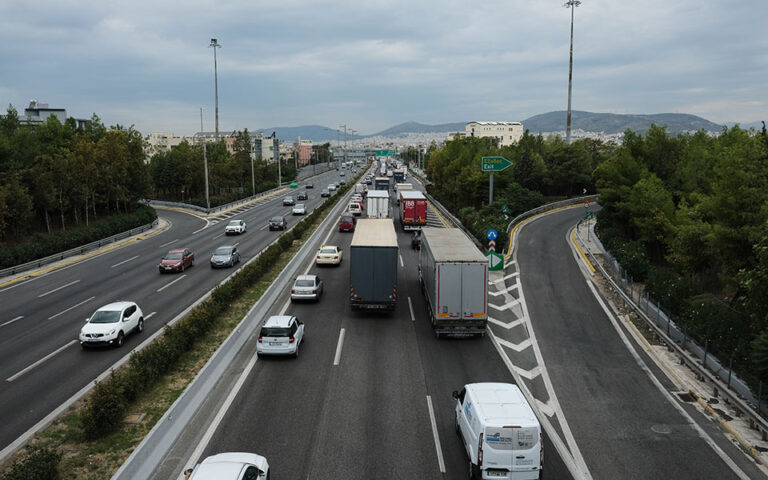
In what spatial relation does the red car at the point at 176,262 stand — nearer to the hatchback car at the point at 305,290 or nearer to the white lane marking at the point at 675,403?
the hatchback car at the point at 305,290

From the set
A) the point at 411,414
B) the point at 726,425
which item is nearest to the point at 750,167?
the point at 726,425

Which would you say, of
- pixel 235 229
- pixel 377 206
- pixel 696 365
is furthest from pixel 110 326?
pixel 235 229

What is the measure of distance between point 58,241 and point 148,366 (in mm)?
32462

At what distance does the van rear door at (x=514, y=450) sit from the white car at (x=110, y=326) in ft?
51.0

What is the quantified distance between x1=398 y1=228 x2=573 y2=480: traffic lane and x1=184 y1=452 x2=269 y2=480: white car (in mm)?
4267

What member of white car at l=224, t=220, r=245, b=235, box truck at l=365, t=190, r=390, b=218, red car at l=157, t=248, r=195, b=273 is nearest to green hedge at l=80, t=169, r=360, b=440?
red car at l=157, t=248, r=195, b=273

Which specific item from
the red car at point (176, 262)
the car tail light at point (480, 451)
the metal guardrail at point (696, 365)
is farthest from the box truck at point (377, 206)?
the car tail light at point (480, 451)

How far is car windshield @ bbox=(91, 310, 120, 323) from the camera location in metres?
20.8

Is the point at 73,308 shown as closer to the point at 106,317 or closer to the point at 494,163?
the point at 106,317

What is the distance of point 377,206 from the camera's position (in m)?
47.8

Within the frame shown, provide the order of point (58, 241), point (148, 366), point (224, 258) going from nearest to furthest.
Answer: point (148, 366) < point (224, 258) < point (58, 241)

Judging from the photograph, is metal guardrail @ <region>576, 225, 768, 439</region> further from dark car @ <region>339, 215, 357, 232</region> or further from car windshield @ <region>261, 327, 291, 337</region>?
dark car @ <region>339, 215, 357, 232</region>

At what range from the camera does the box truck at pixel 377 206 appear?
47.6 m

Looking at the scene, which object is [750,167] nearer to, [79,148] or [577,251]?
[577,251]
